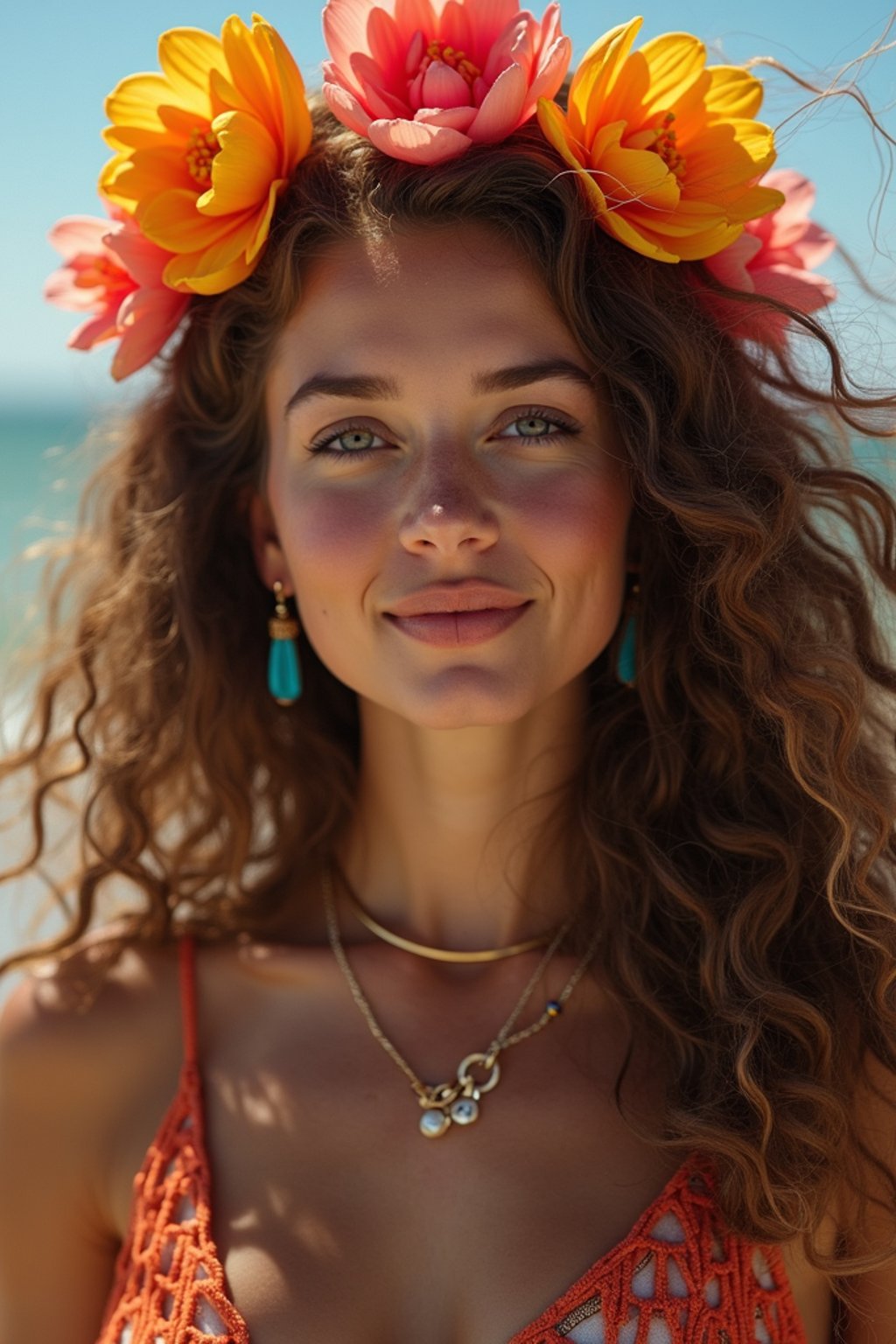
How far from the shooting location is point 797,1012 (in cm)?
189

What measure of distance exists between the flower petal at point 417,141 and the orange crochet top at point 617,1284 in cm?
131

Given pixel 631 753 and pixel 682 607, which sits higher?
pixel 682 607

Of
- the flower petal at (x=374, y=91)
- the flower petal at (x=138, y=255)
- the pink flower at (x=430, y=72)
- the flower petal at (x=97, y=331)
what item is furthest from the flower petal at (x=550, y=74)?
the flower petal at (x=97, y=331)

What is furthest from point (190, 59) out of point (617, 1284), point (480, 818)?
point (617, 1284)

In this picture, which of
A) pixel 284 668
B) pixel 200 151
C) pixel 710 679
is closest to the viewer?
pixel 200 151

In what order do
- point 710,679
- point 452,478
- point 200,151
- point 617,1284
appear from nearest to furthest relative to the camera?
point 617,1284 → point 452,478 → point 200,151 → point 710,679

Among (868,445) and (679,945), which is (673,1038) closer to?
(679,945)

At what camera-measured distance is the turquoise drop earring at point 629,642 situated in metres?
2.13

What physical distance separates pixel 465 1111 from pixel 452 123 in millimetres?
1288

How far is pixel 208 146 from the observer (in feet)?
6.53

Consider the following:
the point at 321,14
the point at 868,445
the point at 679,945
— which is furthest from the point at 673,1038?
the point at 321,14

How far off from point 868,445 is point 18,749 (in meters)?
1.43

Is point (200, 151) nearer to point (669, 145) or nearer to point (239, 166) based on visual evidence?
point (239, 166)

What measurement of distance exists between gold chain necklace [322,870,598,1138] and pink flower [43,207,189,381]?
0.97 metres
